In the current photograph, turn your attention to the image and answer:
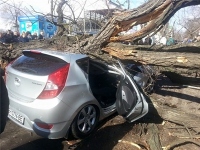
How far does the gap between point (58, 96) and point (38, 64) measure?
68cm

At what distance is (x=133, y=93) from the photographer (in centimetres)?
398

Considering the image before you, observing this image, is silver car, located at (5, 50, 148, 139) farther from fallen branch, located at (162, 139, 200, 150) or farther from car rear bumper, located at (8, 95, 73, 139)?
fallen branch, located at (162, 139, 200, 150)

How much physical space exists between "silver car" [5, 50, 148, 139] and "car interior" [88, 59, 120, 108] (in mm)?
59

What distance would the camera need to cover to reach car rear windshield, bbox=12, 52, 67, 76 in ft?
11.7

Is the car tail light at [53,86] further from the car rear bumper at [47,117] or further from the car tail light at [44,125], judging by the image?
the car tail light at [44,125]

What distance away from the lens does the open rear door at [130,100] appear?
3.97 m

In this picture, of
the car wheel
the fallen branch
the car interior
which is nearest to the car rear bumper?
the car wheel

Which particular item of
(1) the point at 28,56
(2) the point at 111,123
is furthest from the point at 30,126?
(2) the point at 111,123

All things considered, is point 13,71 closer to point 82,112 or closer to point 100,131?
point 82,112

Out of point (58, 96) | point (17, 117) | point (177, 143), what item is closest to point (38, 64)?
point (58, 96)

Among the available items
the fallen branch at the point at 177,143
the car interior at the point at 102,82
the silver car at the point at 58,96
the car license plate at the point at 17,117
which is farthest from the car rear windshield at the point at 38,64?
the fallen branch at the point at 177,143

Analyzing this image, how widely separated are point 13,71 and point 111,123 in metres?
2.05

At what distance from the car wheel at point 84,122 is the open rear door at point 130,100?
48cm

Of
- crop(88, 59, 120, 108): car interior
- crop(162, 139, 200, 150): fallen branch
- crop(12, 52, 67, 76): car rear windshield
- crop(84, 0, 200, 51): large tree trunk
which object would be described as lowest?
crop(162, 139, 200, 150): fallen branch
